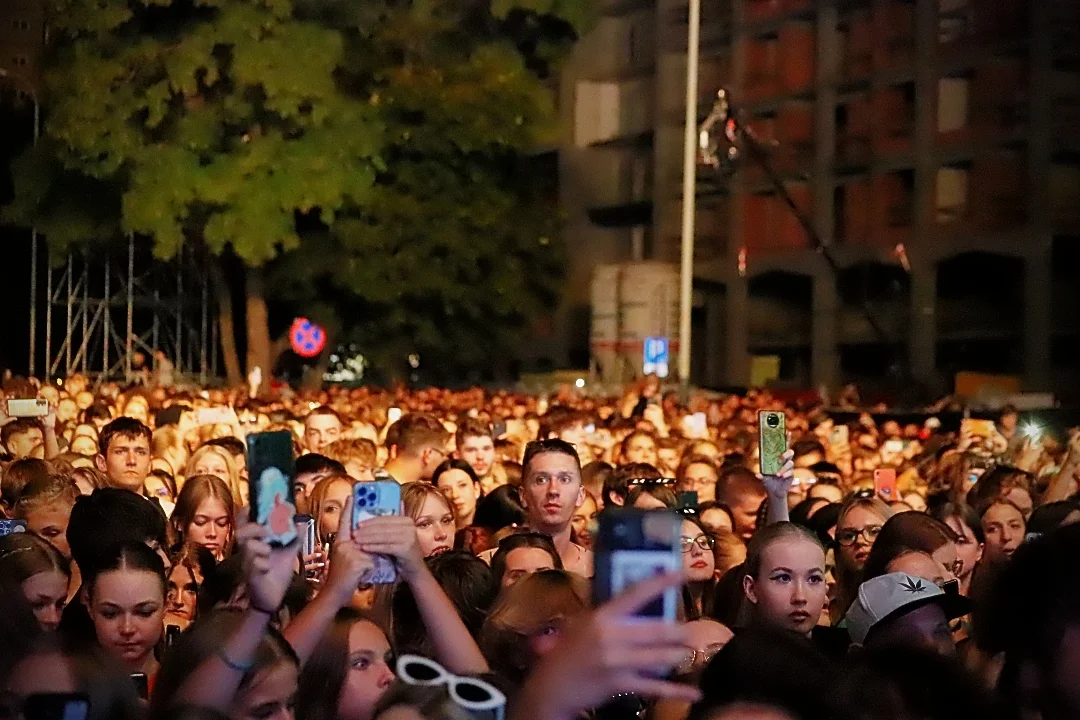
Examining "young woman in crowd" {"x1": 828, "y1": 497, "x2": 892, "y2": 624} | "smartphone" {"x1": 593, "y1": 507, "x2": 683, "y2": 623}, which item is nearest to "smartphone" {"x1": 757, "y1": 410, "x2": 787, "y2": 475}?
"young woman in crowd" {"x1": 828, "y1": 497, "x2": 892, "y2": 624}

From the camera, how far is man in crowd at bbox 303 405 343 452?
1329cm

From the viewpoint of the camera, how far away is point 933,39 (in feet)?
134

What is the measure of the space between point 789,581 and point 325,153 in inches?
1156

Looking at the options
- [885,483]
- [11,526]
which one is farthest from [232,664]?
[885,483]

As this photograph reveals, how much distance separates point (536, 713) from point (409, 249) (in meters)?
34.3

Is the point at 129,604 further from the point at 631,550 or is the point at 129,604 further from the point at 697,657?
the point at 631,550

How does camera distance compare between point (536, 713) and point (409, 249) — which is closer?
point (536, 713)

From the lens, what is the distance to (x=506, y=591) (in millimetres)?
5875

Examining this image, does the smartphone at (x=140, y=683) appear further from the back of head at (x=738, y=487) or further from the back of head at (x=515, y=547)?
the back of head at (x=738, y=487)

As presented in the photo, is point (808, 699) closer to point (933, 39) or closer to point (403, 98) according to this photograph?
point (403, 98)

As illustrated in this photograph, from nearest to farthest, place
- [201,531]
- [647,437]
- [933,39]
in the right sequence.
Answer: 1. [201,531]
2. [647,437]
3. [933,39]

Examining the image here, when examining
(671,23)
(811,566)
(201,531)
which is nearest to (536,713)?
(811,566)

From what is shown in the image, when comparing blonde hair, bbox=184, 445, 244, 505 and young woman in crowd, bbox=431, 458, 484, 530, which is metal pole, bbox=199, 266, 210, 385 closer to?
blonde hair, bbox=184, 445, 244, 505

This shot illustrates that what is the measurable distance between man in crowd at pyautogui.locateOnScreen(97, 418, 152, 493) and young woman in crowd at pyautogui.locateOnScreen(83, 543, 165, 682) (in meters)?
4.15
